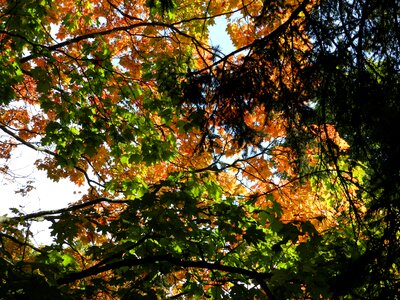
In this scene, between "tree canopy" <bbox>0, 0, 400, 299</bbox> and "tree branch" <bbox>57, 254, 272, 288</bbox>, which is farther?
"tree branch" <bbox>57, 254, 272, 288</bbox>

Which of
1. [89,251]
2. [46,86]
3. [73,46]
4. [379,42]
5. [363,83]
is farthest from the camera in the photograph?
[73,46]

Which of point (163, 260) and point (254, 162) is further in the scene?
point (254, 162)

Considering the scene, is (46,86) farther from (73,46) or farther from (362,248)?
(362,248)

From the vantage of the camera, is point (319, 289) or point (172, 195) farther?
point (172, 195)

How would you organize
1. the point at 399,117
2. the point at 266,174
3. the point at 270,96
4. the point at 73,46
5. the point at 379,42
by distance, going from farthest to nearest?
the point at 73,46 < the point at 266,174 < the point at 270,96 < the point at 379,42 < the point at 399,117

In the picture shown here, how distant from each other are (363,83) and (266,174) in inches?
166

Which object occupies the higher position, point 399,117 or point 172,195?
point 172,195

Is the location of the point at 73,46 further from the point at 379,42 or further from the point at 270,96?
the point at 379,42

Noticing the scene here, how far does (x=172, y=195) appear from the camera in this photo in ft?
13.4

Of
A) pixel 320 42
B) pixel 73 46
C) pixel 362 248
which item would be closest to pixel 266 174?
pixel 362 248

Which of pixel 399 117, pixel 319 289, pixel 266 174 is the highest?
pixel 266 174

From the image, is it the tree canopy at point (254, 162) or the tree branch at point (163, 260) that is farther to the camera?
the tree branch at point (163, 260)

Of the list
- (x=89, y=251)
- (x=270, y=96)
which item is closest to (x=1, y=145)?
(x=89, y=251)

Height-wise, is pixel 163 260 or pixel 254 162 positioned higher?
pixel 254 162
